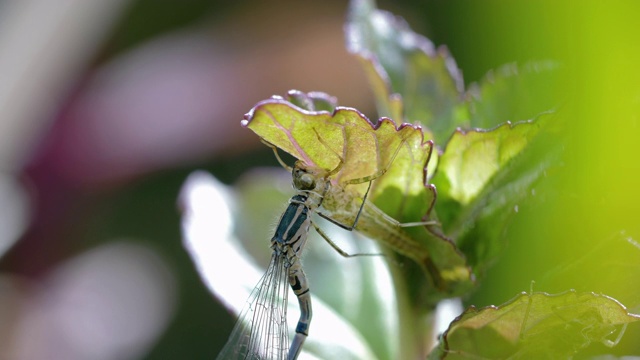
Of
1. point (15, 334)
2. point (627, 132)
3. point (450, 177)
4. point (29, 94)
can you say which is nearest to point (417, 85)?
point (450, 177)

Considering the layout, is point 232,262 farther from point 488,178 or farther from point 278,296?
point 488,178

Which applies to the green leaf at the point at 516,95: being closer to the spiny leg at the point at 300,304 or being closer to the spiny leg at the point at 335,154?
the spiny leg at the point at 335,154

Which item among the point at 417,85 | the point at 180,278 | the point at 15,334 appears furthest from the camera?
the point at 180,278

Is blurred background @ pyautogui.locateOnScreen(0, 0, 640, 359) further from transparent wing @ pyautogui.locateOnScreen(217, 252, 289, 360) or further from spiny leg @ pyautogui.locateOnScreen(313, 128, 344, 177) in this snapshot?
spiny leg @ pyautogui.locateOnScreen(313, 128, 344, 177)

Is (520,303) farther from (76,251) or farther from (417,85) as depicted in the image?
(76,251)

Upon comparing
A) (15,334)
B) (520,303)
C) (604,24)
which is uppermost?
(604,24)

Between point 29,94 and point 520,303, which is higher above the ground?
point 520,303

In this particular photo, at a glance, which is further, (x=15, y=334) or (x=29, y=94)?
(x=29, y=94)
